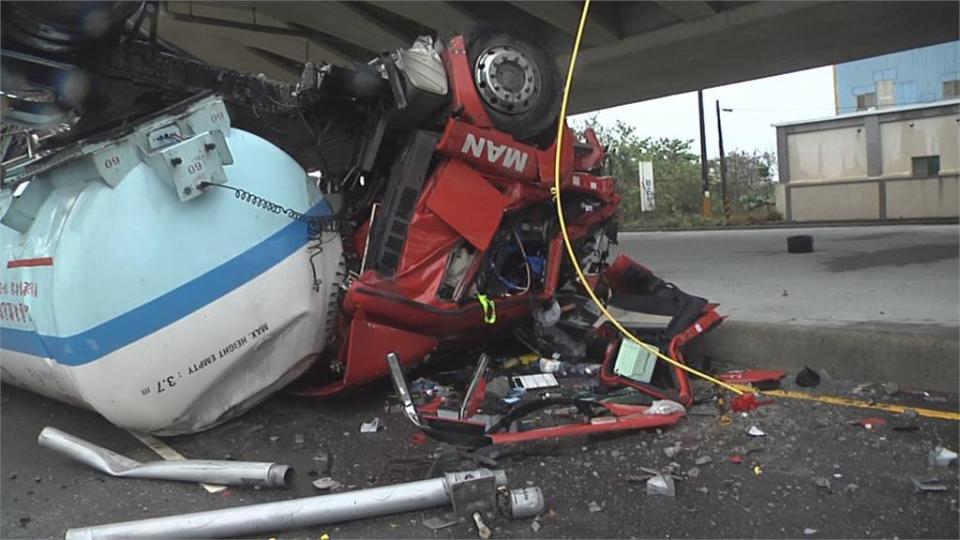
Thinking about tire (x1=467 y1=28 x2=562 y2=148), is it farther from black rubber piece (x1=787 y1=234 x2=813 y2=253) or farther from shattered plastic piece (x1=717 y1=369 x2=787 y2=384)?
black rubber piece (x1=787 y1=234 x2=813 y2=253)

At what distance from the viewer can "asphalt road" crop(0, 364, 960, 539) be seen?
9.16ft

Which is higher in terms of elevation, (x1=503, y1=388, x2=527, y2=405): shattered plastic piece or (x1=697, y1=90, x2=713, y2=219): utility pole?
(x1=697, y1=90, x2=713, y2=219): utility pole

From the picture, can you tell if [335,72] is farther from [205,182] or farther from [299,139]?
[205,182]

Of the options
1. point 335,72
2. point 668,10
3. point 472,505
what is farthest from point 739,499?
point 668,10

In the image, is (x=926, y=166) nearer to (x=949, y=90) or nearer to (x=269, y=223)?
(x=949, y=90)

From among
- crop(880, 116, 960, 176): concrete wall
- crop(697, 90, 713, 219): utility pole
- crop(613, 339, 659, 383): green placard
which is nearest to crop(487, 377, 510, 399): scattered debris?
crop(613, 339, 659, 383): green placard

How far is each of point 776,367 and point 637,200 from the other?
78.7 feet

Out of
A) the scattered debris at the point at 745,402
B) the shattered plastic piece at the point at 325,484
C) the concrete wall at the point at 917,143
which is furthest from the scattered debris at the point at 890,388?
the concrete wall at the point at 917,143

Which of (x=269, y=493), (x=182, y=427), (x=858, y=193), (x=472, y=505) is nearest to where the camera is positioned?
(x=472, y=505)

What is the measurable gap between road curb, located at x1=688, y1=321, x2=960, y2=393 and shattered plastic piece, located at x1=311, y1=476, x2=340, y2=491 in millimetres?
→ 2832

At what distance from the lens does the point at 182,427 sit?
4.05 metres

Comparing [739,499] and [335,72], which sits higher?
[335,72]

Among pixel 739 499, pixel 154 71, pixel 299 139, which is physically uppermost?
pixel 154 71

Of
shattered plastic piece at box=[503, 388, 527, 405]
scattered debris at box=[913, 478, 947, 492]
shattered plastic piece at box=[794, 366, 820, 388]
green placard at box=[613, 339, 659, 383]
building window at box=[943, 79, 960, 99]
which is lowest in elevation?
scattered debris at box=[913, 478, 947, 492]
